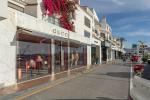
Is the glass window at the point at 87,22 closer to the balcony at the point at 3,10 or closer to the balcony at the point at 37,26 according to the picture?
the balcony at the point at 37,26

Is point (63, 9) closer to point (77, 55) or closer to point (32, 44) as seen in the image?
point (32, 44)

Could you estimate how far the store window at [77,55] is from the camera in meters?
37.5

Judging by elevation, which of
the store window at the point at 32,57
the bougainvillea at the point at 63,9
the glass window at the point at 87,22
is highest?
the glass window at the point at 87,22

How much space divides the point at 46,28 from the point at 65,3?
701cm

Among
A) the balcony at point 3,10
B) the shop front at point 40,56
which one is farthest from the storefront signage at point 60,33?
the balcony at point 3,10

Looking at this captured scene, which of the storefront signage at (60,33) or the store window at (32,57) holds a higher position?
the storefront signage at (60,33)

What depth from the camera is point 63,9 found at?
106 feet

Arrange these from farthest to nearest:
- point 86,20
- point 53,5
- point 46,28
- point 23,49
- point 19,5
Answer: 1. point 86,20
2. point 53,5
3. point 46,28
4. point 19,5
5. point 23,49

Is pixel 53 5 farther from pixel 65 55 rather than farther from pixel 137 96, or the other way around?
pixel 137 96

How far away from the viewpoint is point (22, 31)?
19266 mm

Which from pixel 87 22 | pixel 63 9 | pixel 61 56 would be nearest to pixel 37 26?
pixel 63 9

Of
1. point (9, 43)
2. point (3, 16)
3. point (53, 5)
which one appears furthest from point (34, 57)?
point (3, 16)

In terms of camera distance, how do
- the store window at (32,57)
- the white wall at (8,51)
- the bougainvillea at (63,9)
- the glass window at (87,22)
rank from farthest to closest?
1. the glass window at (87,22)
2. the bougainvillea at (63,9)
3. the store window at (32,57)
4. the white wall at (8,51)

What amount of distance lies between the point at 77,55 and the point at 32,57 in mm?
16103
